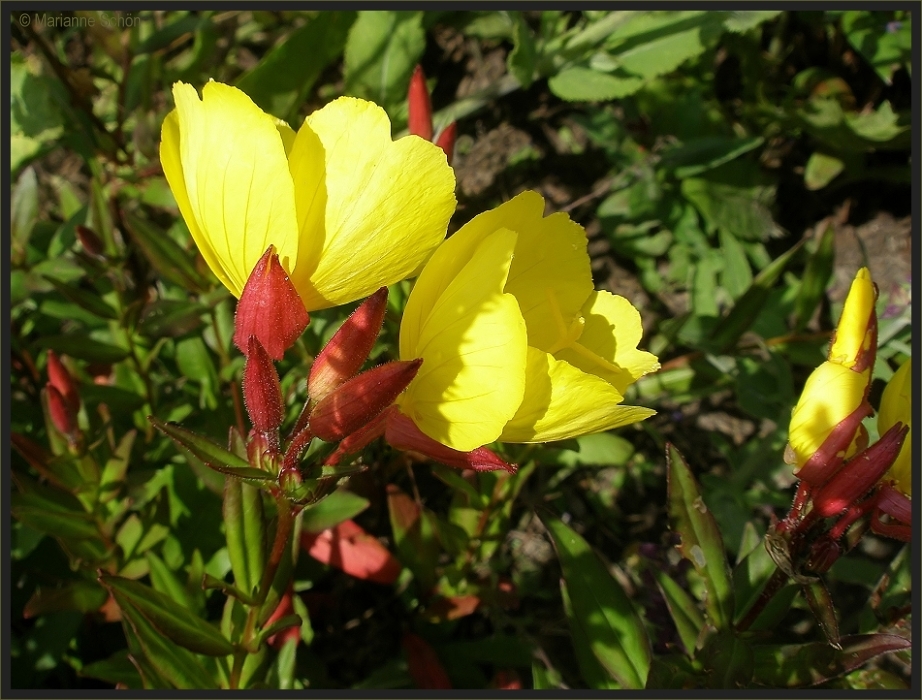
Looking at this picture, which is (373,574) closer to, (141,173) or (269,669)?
(269,669)

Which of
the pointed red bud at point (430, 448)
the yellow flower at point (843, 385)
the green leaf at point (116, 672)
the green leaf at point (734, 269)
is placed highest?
the pointed red bud at point (430, 448)

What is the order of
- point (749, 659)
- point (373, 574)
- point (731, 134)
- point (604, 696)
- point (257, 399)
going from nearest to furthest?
1. point (257, 399)
2. point (749, 659)
3. point (604, 696)
4. point (373, 574)
5. point (731, 134)

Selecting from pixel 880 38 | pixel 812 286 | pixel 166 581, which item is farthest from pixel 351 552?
pixel 880 38

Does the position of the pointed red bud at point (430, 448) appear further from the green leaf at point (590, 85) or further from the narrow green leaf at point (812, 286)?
the green leaf at point (590, 85)

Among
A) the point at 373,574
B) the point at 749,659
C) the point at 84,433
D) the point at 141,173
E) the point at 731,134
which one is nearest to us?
the point at 749,659

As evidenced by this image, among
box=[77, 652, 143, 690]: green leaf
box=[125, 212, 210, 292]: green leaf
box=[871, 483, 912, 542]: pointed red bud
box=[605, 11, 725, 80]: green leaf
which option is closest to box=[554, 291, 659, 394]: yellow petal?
box=[871, 483, 912, 542]: pointed red bud

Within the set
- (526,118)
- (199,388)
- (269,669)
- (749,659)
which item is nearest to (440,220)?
(749,659)

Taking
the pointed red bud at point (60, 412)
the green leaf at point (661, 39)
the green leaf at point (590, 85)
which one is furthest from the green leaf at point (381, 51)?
the pointed red bud at point (60, 412)

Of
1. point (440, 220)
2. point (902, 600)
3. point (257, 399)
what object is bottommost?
point (902, 600)

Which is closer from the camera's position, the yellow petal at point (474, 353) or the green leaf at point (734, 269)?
the yellow petal at point (474, 353)
